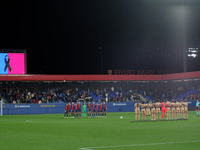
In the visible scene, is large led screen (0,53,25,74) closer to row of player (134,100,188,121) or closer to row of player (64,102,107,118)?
row of player (64,102,107,118)

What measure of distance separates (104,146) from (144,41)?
69.8 metres

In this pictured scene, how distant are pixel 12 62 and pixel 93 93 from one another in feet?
46.7

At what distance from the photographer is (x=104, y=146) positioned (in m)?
15.7

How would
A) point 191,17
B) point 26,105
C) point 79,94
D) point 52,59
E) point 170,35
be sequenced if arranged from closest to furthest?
point 26,105 → point 79,94 → point 191,17 → point 170,35 → point 52,59

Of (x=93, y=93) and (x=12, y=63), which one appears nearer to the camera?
(x=12, y=63)

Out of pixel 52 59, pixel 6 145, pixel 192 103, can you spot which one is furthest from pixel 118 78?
pixel 6 145

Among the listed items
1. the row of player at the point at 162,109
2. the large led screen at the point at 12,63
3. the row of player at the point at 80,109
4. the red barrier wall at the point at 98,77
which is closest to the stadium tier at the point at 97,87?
the red barrier wall at the point at 98,77

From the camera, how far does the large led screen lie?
2374 inches

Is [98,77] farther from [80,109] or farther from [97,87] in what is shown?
[80,109]

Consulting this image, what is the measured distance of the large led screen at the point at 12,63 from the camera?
6030 cm

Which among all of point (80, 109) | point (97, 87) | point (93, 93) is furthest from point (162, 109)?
point (97, 87)

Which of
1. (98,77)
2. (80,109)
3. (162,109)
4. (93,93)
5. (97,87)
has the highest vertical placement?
(98,77)

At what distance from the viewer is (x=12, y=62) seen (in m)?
60.8

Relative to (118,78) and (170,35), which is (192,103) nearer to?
(118,78)
